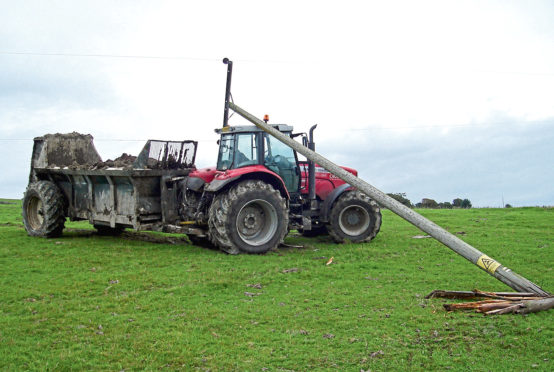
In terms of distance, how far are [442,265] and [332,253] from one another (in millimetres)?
2203

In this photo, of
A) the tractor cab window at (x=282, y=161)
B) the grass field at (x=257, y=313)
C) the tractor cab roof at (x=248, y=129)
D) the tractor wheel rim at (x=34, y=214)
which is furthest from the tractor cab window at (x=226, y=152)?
the tractor wheel rim at (x=34, y=214)

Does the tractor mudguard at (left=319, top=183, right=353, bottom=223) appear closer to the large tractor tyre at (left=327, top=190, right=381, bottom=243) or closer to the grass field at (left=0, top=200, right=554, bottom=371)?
the large tractor tyre at (left=327, top=190, right=381, bottom=243)

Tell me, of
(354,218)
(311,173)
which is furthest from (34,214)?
(354,218)

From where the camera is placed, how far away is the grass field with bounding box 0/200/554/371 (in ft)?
15.9

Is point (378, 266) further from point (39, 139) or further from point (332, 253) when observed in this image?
point (39, 139)

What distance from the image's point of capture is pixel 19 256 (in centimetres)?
1010

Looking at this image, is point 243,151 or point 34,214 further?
point 34,214

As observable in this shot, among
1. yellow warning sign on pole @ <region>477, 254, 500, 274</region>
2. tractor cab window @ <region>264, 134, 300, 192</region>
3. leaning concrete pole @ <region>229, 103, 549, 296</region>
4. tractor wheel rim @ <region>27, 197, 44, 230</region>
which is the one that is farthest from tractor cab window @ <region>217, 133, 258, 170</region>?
tractor wheel rim @ <region>27, 197, 44, 230</region>

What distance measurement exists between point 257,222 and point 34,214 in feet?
21.7

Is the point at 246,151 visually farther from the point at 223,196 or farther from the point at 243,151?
the point at 223,196

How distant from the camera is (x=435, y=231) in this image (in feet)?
25.3

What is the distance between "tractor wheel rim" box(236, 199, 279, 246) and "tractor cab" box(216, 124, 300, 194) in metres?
0.91

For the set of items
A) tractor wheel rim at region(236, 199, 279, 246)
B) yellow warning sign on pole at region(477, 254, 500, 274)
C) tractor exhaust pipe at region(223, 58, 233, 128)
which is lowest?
yellow warning sign on pole at region(477, 254, 500, 274)

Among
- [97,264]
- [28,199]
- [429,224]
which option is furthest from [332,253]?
[28,199]
